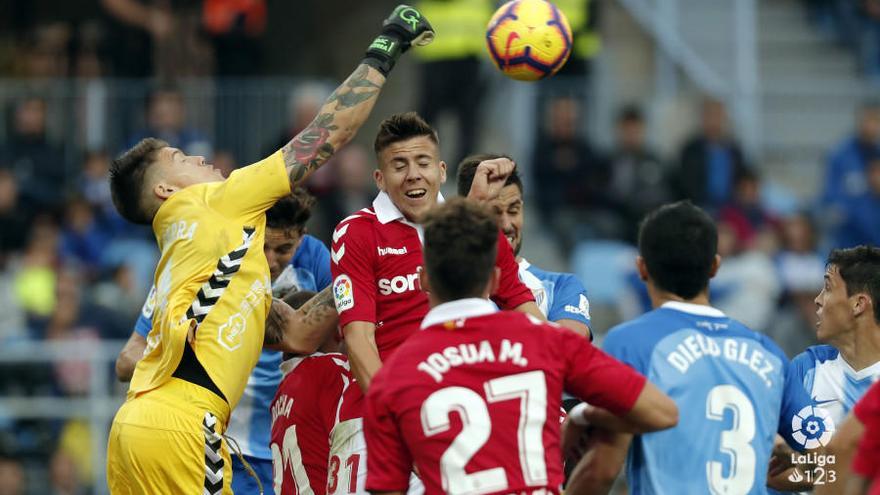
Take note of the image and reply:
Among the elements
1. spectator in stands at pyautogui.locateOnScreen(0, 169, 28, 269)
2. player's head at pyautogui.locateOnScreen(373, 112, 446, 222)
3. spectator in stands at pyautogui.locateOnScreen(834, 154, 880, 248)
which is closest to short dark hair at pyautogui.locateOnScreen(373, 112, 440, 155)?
player's head at pyautogui.locateOnScreen(373, 112, 446, 222)

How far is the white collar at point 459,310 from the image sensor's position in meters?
5.97

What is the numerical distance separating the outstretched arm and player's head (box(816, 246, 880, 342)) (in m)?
2.44

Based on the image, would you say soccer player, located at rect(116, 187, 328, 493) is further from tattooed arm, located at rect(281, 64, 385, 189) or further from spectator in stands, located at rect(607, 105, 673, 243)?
spectator in stands, located at rect(607, 105, 673, 243)

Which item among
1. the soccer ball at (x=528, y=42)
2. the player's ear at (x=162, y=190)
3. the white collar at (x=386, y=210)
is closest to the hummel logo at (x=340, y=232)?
the white collar at (x=386, y=210)

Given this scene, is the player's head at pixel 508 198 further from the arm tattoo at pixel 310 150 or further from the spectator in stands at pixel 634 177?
the spectator in stands at pixel 634 177

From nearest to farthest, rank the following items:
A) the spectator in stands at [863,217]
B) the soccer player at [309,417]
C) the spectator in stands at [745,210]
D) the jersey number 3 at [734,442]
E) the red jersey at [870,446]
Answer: the red jersey at [870,446], the jersey number 3 at [734,442], the soccer player at [309,417], the spectator in stands at [863,217], the spectator in stands at [745,210]

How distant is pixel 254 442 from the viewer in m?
8.98

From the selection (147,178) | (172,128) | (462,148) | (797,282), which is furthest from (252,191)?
(172,128)

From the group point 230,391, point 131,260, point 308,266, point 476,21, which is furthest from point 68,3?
point 230,391

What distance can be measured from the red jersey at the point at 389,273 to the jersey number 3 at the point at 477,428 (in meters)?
1.40

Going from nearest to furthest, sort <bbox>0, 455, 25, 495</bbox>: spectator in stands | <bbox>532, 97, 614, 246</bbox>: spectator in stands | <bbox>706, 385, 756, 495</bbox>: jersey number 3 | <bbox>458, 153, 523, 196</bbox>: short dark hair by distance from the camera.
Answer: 1. <bbox>706, 385, 756, 495</bbox>: jersey number 3
2. <bbox>458, 153, 523, 196</bbox>: short dark hair
3. <bbox>0, 455, 25, 495</bbox>: spectator in stands
4. <bbox>532, 97, 614, 246</bbox>: spectator in stands

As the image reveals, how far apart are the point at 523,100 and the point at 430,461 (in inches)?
452

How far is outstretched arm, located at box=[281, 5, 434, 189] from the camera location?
7.39 m

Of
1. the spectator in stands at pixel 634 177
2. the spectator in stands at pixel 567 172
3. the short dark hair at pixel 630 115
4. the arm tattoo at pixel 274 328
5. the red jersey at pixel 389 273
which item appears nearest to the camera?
the red jersey at pixel 389 273
